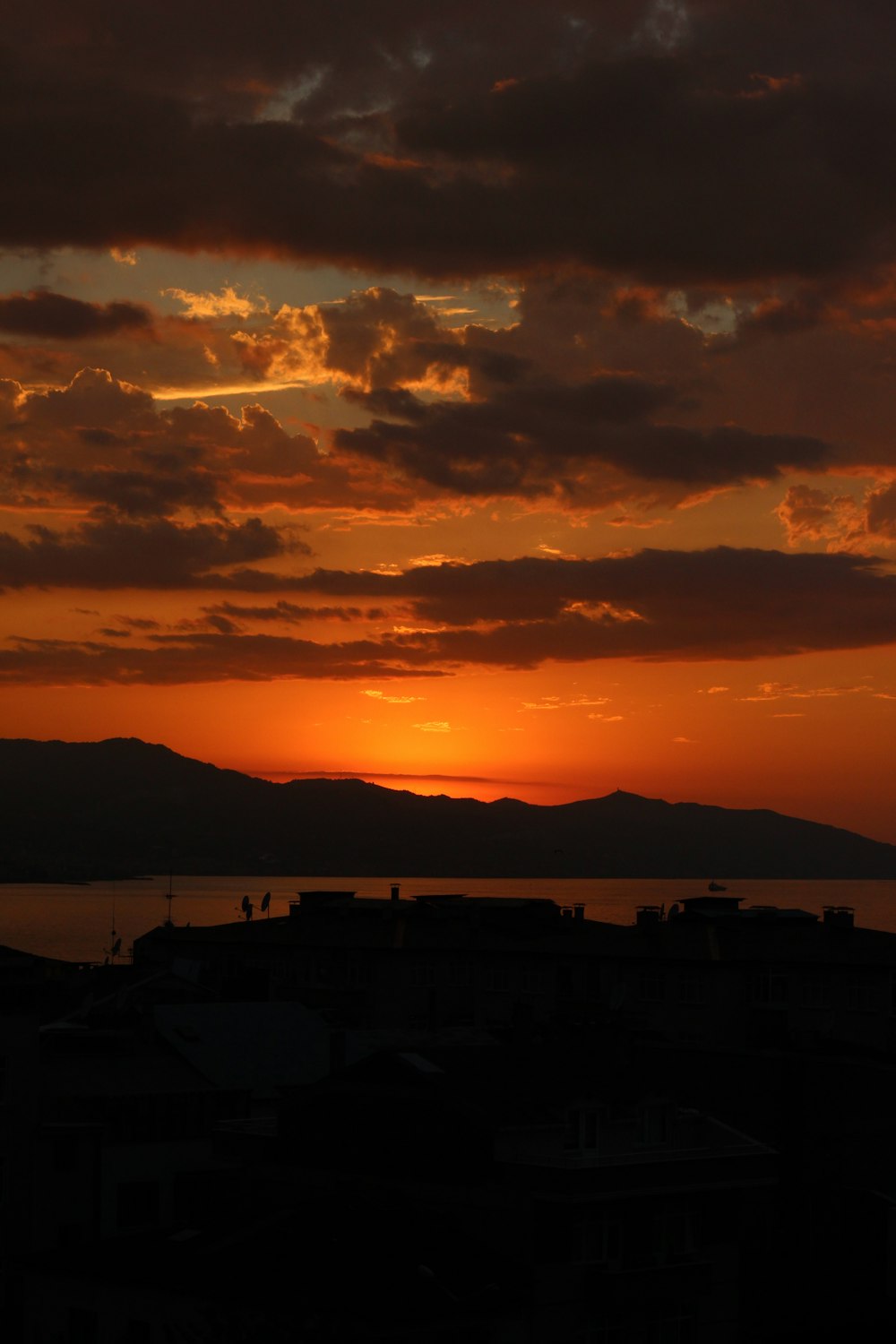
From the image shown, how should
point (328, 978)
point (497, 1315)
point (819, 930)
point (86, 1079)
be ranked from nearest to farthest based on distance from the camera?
point (497, 1315), point (86, 1079), point (819, 930), point (328, 978)

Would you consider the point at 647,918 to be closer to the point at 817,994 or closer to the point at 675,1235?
the point at 817,994

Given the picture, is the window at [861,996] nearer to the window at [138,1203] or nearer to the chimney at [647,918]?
the chimney at [647,918]

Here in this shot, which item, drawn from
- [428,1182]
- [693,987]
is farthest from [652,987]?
[428,1182]

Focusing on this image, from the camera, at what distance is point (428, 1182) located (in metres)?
48.2

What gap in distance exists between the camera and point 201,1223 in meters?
50.5

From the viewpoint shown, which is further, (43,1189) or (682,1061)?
(682,1061)

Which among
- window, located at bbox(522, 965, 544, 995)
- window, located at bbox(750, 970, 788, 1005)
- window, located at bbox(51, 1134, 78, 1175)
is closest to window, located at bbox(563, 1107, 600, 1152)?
window, located at bbox(51, 1134, 78, 1175)

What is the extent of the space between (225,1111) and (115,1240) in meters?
15.5

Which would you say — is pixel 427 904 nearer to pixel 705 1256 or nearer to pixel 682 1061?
pixel 682 1061

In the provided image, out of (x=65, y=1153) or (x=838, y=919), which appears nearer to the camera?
(x=65, y=1153)

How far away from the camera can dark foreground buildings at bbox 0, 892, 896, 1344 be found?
43281 millimetres

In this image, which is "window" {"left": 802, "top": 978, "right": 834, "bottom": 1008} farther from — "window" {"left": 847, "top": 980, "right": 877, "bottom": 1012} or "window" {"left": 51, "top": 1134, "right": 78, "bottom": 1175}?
"window" {"left": 51, "top": 1134, "right": 78, "bottom": 1175}

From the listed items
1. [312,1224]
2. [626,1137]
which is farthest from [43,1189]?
[626,1137]

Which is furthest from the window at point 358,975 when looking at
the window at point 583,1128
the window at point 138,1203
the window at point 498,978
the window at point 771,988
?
the window at point 583,1128
